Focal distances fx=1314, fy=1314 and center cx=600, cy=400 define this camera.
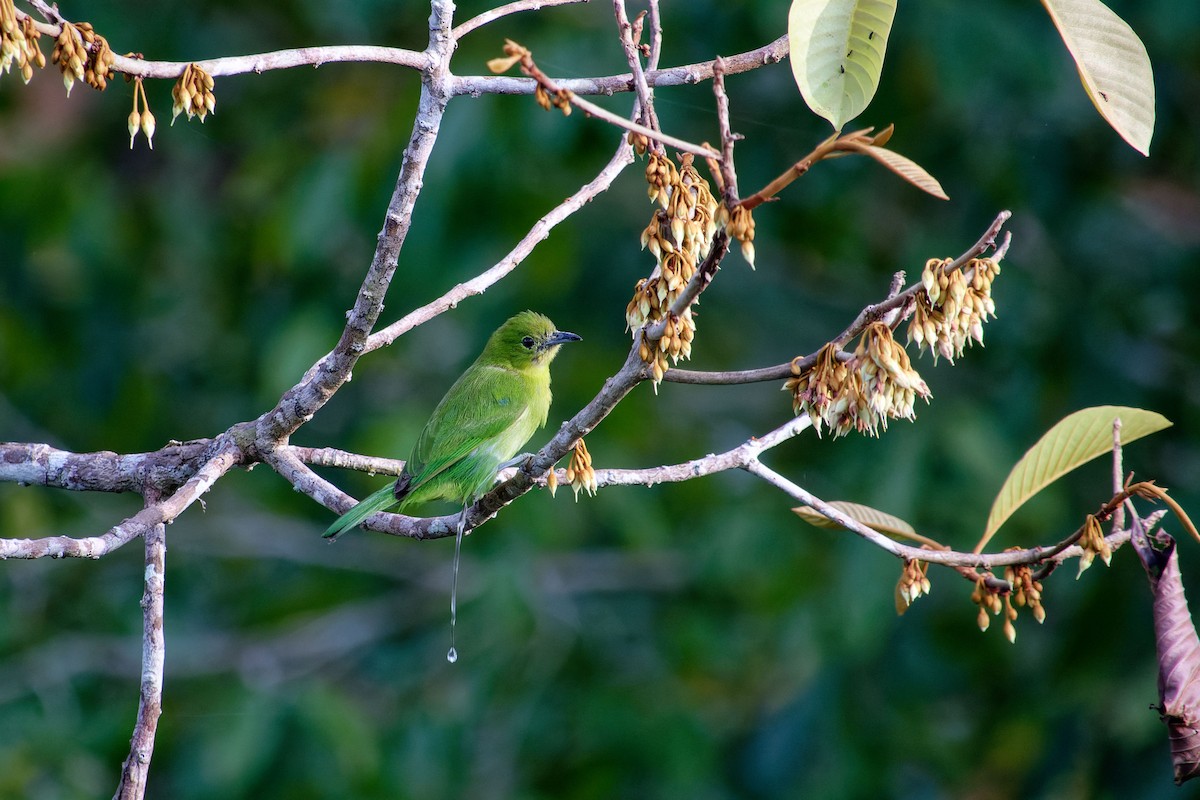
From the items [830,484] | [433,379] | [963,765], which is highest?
[433,379]

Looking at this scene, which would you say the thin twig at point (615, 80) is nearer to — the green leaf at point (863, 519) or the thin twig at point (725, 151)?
the thin twig at point (725, 151)

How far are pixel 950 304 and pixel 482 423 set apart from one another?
6.27 feet

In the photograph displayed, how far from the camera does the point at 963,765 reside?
20.5ft

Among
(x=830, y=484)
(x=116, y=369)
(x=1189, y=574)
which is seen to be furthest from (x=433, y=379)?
(x=1189, y=574)

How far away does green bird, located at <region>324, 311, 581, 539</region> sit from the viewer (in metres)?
3.25

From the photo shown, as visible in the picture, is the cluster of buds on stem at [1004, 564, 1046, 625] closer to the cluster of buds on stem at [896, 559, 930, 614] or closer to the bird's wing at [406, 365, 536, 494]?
the cluster of buds on stem at [896, 559, 930, 614]

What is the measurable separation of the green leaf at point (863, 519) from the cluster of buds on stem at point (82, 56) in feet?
4.54

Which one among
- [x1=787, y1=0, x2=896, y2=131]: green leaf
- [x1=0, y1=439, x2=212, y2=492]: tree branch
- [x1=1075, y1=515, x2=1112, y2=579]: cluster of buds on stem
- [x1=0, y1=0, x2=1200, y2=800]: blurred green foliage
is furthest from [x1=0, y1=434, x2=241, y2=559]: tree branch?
[x1=0, y1=0, x2=1200, y2=800]: blurred green foliage

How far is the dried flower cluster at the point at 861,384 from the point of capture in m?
1.92

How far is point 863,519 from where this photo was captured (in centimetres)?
256

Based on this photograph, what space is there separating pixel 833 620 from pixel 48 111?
17.8 feet

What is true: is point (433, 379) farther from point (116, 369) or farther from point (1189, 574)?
point (1189, 574)

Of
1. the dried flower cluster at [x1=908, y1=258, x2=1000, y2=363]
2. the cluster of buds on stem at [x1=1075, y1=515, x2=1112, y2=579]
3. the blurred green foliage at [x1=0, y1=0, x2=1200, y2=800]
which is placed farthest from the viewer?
the blurred green foliage at [x1=0, y1=0, x2=1200, y2=800]

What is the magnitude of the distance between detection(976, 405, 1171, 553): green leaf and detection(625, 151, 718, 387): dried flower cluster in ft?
2.40
